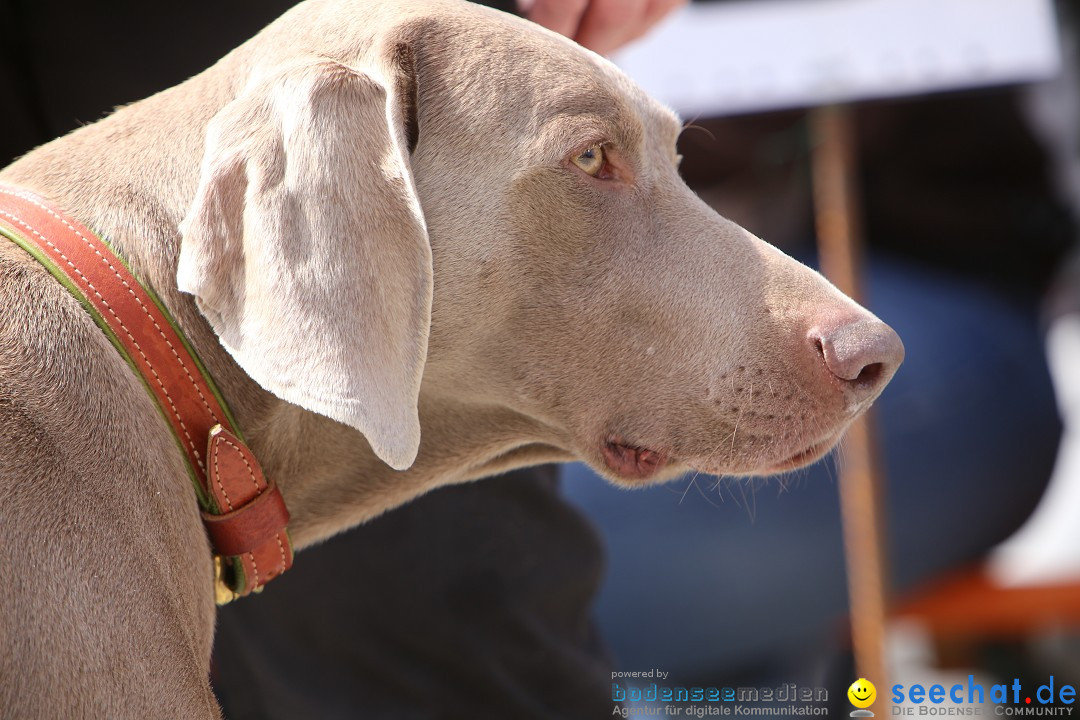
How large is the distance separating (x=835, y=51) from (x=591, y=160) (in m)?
1.80

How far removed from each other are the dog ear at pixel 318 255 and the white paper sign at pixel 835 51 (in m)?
1.80

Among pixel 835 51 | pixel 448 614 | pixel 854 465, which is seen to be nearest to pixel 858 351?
pixel 448 614

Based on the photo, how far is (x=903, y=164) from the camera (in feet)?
14.6

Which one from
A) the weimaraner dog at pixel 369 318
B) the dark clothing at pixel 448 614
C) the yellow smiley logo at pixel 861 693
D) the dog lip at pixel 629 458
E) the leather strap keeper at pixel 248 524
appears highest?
the weimaraner dog at pixel 369 318

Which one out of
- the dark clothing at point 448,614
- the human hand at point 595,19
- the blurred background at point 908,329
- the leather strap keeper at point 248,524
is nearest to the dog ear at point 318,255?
the leather strap keeper at point 248,524

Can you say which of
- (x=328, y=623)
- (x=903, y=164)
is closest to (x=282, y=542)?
(x=328, y=623)

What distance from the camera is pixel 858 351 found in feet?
5.99

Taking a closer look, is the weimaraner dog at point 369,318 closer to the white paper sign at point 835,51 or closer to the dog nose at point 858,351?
the dog nose at point 858,351

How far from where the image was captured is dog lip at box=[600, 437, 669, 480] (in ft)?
6.52

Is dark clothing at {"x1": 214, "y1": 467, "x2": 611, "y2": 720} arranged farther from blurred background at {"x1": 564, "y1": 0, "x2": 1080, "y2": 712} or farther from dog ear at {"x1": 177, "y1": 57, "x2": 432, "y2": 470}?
dog ear at {"x1": 177, "y1": 57, "x2": 432, "y2": 470}

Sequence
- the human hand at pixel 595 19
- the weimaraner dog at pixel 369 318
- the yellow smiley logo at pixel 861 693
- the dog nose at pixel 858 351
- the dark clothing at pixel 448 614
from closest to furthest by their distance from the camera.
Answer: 1. the weimaraner dog at pixel 369 318
2. the dog nose at pixel 858 351
3. the human hand at pixel 595 19
4. the dark clothing at pixel 448 614
5. the yellow smiley logo at pixel 861 693

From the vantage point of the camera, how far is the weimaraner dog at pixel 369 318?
1601 mm

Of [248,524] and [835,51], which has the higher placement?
[248,524]

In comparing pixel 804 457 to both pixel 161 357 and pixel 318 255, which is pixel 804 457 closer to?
pixel 318 255
